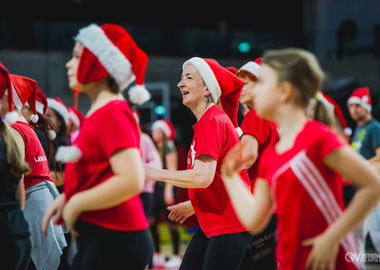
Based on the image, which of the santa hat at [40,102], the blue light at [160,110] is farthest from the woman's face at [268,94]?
the blue light at [160,110]

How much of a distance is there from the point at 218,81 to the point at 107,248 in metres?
1.67

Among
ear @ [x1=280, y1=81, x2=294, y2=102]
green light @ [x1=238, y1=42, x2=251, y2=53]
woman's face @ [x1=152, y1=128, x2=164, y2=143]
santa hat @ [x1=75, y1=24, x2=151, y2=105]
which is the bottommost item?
woman's face @ [x1=152, y1=128, x2=164, y2=143]

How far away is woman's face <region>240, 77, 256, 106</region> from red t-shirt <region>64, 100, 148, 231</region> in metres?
1.82

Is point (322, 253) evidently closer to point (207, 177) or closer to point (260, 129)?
point (207, 177)

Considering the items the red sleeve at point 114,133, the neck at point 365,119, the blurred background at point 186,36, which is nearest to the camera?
the red sleeve at point 114,133

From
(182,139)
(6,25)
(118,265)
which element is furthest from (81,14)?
(118,265)

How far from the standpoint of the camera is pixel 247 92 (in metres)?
Answer: 4.02

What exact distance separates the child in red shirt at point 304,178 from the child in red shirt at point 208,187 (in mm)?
943

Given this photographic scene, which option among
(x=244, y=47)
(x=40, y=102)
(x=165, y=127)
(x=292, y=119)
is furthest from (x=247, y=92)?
(x=244, y=47)

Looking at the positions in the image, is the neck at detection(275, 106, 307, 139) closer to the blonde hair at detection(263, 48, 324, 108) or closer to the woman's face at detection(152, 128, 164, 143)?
the blonde hair at detection(263, 48, 324, 108)

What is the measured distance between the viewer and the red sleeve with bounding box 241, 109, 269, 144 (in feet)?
11.5

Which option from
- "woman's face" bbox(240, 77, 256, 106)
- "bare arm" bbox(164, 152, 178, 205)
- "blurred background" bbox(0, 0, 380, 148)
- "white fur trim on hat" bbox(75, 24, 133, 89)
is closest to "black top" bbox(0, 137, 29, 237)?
"white fur trim on hat" bbox(75, 24, 133, 89)

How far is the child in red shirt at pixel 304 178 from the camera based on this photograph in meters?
1.89

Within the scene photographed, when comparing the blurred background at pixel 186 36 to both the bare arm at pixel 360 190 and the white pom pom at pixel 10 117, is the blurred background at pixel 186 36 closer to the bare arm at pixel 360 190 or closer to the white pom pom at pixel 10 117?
the white pom pom at pixel 10 117
